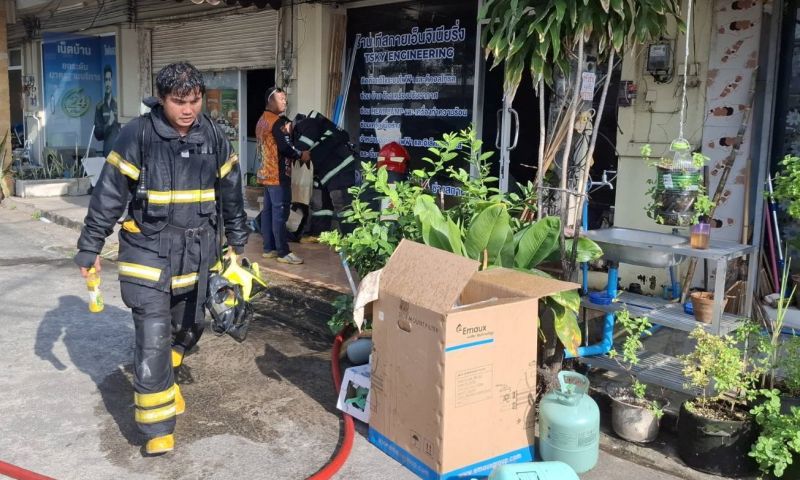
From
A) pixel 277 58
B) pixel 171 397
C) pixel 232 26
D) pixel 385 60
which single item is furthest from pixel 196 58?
pixel 171 397

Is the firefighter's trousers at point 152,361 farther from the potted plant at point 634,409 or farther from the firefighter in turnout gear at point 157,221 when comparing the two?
the potted plant at point 634,409

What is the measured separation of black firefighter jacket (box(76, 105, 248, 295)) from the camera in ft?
11.8

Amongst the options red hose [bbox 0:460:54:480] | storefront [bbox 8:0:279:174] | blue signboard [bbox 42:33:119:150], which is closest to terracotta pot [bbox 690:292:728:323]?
red hose [bbox 0:460:54:480]

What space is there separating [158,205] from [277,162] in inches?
151

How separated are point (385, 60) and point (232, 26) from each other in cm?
281

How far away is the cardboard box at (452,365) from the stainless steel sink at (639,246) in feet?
2.28

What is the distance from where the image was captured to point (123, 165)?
3.58 m

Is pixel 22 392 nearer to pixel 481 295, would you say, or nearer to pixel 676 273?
pixel 481 295

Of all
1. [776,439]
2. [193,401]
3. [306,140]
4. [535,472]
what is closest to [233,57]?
[306,140]

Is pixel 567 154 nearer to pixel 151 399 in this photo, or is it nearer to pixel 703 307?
pixel 703 307

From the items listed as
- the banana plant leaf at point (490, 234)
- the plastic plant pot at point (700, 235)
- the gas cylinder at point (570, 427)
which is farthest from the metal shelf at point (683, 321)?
the banana plant leaf at point (490, 234)

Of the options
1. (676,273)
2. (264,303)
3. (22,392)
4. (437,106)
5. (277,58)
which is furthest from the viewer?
(277,58)

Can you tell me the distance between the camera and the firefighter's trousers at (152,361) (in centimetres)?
356

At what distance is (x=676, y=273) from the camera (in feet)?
18.8
